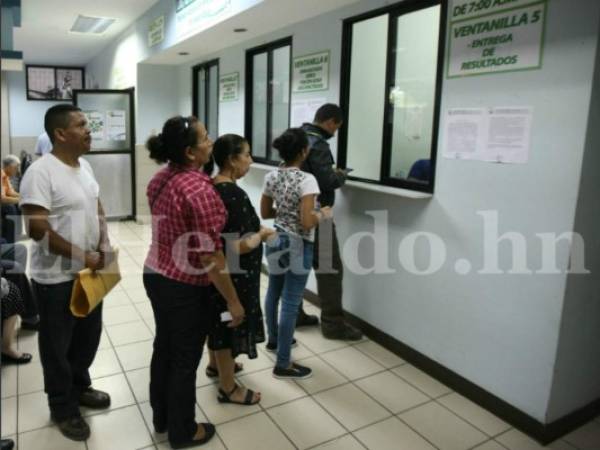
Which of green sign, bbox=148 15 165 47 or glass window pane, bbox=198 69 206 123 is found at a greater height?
green sign, bbox=148 15 165 47

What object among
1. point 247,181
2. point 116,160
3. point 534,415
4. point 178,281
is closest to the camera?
point 178,281

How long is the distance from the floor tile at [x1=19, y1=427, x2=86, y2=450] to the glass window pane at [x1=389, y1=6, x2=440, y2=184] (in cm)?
224

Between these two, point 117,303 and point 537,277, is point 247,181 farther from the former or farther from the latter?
point 537,277

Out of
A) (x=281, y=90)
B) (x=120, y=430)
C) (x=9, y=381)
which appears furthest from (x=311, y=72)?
(x=9, y=381)

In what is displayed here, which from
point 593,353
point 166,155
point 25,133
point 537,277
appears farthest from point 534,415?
point 25,133

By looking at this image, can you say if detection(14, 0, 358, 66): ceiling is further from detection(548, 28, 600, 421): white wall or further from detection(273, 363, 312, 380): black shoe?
detection(273, 363, 312, 380): black shoe

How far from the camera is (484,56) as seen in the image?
2.30 metres

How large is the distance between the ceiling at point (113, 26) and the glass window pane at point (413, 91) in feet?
1.60

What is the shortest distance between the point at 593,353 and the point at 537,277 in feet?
1.75

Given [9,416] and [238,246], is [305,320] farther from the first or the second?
[9,416]

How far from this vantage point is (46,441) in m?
2.12

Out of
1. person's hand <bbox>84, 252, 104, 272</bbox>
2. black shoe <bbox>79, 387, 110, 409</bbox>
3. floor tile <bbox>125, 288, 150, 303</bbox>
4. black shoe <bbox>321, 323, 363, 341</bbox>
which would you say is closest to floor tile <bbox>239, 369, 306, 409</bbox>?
black shoe <bbox>321, 323, 363, 341</bbox>

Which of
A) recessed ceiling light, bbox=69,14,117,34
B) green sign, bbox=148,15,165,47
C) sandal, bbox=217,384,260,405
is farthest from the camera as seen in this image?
recessed ceiling light, bbox=69,14,117,34

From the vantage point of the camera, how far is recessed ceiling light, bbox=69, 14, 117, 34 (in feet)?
20.9
